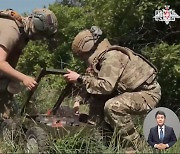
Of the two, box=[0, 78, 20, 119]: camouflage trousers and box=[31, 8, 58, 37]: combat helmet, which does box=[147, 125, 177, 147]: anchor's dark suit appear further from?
box=[0, 78, 20, 119]: camouflage trousers

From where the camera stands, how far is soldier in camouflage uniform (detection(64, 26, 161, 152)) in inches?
202

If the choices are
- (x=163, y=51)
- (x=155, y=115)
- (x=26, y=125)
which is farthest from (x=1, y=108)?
(x=155, y=115)

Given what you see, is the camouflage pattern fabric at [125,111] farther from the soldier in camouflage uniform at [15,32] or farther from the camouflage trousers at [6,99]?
the camouflage trousers at [6,99]

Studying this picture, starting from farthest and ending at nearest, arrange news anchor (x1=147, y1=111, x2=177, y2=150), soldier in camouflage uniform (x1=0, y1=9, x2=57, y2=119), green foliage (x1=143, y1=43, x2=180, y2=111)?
1. green foliage (x1=143, y1=43, x2=180, y2=111)
2. soldier in camouflage uniform (x1=0, y1=9, x2=57, y2=119)
3. news anchor (x1=147, y1=111, x2=177, y2=150)

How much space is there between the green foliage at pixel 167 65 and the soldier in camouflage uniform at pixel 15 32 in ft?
6.84

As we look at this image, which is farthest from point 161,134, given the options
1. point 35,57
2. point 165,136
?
point 35,57

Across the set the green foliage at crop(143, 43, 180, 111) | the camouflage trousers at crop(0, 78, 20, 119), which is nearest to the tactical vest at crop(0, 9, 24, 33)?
the camouflage trousers at crop(0, 78, 20, 119)

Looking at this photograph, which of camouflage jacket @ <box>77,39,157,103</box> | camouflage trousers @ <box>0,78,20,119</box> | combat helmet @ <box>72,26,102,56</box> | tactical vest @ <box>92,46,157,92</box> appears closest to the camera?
camouflage jacket @ <box>77,39,157,103</box>

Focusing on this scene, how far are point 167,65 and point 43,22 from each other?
2.33 m

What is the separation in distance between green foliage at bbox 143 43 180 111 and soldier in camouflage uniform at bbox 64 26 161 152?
2047 millimetres

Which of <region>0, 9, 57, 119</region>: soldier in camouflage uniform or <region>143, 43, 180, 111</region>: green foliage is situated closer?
<region>0, 9, 57, 119</region>: soldier in camouflage uniform

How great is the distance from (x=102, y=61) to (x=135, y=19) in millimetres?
2922

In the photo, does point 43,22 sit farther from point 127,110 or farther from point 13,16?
point 127,110

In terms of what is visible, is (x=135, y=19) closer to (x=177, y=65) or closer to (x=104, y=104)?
(x=177, y=65)
